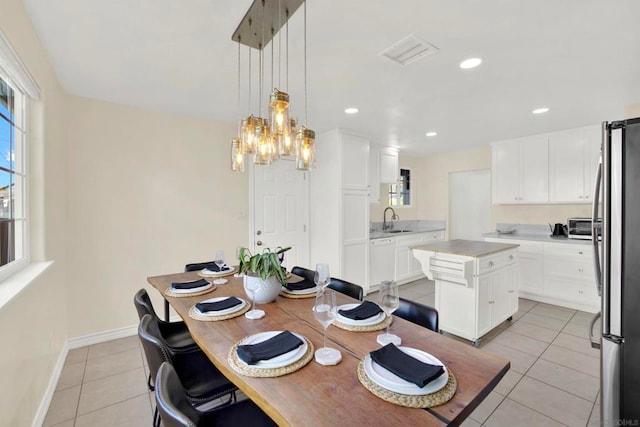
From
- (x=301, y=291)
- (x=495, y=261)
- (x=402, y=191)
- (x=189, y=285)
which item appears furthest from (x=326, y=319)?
(x=402, y=191)

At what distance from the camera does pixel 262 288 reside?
5.75 feet

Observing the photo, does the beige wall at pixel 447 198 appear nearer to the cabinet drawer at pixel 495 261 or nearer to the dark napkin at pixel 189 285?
the cabinet drawer at pixel 495 261

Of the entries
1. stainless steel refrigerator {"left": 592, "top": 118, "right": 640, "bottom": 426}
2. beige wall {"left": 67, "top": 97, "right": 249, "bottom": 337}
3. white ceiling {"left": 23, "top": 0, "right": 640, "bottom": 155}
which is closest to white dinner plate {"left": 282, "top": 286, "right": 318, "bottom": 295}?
stainless steel refrigerator {"left": 592, "top": 118, "right": 640, "bottom": 426}

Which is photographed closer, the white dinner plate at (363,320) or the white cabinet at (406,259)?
the white dinner plate at (363,320)

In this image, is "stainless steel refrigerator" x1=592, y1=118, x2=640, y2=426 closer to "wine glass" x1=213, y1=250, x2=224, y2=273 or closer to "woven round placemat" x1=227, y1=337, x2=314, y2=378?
"woven round placemat" x1=227, y1=337, x2=314, y2=378

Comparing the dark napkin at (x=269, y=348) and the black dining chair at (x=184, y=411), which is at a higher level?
the dark napkin at (x=269, y=348)

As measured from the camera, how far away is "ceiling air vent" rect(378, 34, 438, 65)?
6.39 feet

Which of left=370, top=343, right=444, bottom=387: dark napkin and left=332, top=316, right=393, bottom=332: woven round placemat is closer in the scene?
left=370, top=343, right=444, bottom=387: dark napkin

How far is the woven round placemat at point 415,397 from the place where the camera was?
0.89 meters

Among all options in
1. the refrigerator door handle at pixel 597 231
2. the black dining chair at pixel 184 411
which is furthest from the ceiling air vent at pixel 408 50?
the black dining chair at pixel 184 411

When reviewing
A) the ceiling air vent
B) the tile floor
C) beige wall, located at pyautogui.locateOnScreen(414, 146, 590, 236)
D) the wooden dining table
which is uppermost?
the ceiling air vent

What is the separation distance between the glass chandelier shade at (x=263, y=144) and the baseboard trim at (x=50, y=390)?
2159mm

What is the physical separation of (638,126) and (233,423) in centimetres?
224

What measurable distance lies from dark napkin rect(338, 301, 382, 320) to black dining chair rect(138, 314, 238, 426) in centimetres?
70
